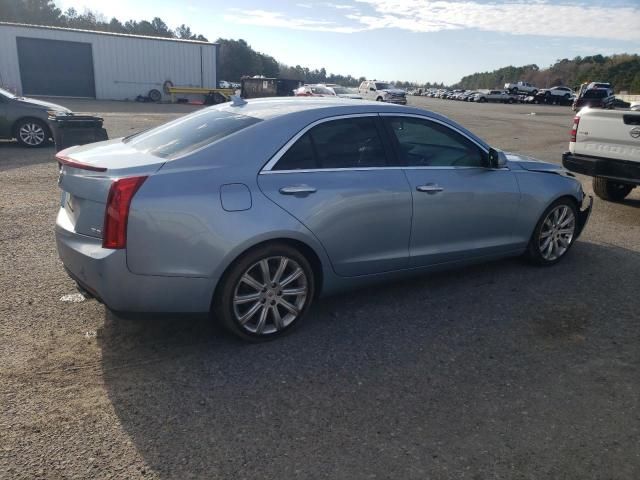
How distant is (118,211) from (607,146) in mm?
6801

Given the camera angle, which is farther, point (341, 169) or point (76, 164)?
point (341, 169)

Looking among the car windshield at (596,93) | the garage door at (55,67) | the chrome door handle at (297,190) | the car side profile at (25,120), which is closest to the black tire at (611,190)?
the chrome door handle at (297,190)

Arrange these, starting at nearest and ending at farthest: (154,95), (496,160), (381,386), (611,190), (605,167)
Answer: (381,386) < (496,160) < (605,167) < (611,190) < (154,95)

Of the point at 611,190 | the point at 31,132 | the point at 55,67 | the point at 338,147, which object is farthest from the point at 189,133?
the point at 55,67

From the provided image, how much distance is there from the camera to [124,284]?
123 inches

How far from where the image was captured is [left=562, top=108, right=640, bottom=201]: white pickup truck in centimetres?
696

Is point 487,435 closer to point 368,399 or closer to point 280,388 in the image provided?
point 368,399

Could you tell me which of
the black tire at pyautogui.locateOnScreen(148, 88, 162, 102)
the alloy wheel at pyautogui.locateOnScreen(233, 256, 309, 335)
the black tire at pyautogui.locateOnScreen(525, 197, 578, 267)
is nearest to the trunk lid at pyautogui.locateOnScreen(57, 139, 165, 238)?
the alloy wheel at pyautogui.locateOnScreen(233, 256, 309, 335)

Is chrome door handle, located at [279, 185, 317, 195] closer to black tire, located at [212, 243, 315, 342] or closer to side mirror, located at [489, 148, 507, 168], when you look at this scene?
black tire, located at [212, 243, 315, 342]

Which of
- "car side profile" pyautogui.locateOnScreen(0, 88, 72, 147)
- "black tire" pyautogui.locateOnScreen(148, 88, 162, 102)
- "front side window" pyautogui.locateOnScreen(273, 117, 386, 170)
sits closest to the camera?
"front side window" pyautogui.locateOnScreen(273, 117, 386, 170)

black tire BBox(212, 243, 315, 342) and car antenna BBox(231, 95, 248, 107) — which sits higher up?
car antenna BBox(231, 95, 248, 107)

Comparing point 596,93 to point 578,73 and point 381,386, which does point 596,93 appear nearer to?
point 381,386

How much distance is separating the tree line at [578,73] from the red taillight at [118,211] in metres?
81.9

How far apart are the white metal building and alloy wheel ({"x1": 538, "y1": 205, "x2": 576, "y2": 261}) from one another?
114 ft
